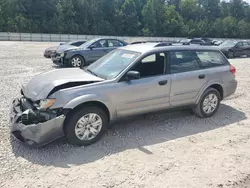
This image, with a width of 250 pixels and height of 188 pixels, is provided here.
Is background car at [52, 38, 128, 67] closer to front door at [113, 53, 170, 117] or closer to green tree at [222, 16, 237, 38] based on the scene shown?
front door at [113, 53, 170, 117]

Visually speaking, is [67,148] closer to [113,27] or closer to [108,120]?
[108,120]

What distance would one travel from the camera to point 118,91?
4.07 meters

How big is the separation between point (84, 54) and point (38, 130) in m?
8.04

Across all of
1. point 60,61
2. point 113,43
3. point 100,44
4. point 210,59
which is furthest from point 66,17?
point 210,59

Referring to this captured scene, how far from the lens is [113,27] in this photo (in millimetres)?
61188

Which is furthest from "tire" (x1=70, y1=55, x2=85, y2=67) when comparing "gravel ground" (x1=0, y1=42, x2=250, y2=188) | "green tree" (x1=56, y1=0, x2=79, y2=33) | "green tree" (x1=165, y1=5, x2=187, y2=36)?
"green tree" (x1=165, y1=5, x2=187, y2=36)

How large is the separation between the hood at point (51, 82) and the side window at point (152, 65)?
768 millimetres

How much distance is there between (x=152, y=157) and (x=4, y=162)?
2.08 m

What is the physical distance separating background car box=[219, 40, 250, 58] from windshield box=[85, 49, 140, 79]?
51.6ft

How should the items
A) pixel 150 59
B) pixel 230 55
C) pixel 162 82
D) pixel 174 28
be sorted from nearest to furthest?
pixel 162 82
pixel 150 59
pixel 230 55
pixel 174 28

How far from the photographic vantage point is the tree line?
2031 inches

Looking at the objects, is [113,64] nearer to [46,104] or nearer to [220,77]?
[46,104]

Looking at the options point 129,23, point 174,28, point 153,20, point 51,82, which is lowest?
point 51,82

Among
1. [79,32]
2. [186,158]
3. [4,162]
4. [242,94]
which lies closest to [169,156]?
[186,158]
